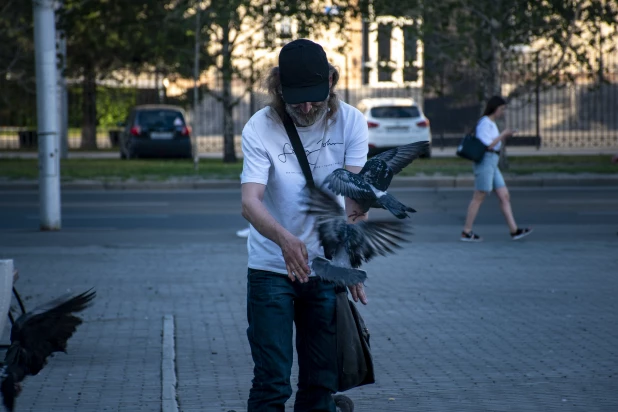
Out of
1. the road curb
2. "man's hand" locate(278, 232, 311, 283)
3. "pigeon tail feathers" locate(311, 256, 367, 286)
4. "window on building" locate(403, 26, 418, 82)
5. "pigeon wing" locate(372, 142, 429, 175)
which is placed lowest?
the road curb

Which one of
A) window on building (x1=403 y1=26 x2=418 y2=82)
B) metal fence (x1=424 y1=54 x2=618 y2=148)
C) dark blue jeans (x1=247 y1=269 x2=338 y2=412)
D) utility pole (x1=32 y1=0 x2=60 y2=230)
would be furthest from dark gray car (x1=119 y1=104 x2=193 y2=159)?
dark blue jeans (x1=247 y1=269 x2=338 y2=412)

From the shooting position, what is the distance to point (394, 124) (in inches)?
1120

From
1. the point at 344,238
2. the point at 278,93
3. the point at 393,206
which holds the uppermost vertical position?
the point at 278,93

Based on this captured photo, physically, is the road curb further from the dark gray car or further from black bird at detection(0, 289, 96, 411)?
black bird at detection(0, 289, 96, 411)

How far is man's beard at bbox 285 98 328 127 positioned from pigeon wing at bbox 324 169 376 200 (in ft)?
1.10

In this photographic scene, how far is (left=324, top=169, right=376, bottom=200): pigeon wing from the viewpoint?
12.6 ft

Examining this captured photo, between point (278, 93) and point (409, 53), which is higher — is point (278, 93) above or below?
below

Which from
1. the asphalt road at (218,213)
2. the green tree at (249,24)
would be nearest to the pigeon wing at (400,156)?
the asphalt road at (218,213)

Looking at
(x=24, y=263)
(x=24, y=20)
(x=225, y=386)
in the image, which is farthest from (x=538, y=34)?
(x=225, y=386)

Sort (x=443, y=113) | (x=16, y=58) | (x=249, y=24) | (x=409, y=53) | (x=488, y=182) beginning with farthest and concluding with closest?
1. (x=443, y=113)
2. (x=16, y=58)
3. (x=249, y=24)
4. (x=409, y=53)
5. (x=488, y=182)

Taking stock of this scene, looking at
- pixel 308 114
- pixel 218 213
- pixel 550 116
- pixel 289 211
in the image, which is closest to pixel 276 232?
pixel 289 211

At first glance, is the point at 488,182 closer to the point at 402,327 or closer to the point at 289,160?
the point at 402,327

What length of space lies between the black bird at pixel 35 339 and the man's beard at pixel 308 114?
166cm

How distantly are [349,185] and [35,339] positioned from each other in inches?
77.1
